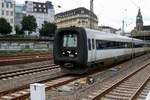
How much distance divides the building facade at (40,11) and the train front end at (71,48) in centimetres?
13797

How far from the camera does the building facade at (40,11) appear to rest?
15900 centimetres

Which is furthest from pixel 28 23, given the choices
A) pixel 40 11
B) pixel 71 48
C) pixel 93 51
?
→ pixel 71 48

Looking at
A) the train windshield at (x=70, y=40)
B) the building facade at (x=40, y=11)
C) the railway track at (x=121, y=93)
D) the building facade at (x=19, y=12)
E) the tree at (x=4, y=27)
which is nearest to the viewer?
the railway track at (x=121, y=93)

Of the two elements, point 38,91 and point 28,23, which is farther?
point 28,23

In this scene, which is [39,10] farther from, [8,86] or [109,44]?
A: [8,86]

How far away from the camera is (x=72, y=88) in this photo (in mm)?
15414

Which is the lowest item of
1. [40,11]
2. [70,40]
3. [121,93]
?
[121,93]

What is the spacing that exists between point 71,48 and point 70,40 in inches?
21.4

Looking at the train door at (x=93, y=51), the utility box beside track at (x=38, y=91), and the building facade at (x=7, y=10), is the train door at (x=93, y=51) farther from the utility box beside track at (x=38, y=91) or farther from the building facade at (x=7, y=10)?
the building facade at (x=7, y=10)

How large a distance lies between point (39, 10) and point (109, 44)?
465 ft

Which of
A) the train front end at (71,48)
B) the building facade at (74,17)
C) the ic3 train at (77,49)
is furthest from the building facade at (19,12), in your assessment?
the train front end at (71,48)

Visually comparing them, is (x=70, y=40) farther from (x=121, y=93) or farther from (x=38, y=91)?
(x=38, y=91)

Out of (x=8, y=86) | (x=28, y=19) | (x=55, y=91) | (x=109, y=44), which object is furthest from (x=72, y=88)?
(x=28, y=19)

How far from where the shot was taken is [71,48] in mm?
20641
